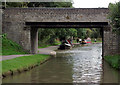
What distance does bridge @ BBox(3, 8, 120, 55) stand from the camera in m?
32.1

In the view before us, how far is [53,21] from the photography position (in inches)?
1281

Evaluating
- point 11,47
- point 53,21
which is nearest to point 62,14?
point 53,21

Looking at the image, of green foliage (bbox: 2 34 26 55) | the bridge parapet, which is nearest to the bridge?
the bridge parapet

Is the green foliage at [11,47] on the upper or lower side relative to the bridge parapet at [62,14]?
lower

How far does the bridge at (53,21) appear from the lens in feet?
105

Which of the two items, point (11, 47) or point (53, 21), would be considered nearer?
point (11, 47)

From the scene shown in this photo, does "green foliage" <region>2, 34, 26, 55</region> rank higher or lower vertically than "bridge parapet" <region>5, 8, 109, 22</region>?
lower

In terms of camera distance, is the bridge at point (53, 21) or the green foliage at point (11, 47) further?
the bridge at point (53, 21)

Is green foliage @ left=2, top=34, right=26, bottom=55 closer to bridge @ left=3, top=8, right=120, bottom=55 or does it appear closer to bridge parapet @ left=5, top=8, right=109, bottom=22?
bridge @ left=3, top=8, right=120, bottom=55

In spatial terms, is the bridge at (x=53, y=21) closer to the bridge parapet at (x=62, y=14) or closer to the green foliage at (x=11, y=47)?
the bridge parapet at (x=62, y=14)

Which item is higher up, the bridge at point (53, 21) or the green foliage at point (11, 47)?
the bridge at point (53, 21)

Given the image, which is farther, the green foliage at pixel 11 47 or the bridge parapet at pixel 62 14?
the bridge parapet at pixel 62 14

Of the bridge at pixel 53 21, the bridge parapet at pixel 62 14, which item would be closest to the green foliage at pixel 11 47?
the bridge at pixel 53 21

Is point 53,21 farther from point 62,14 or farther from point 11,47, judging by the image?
point 11,47
